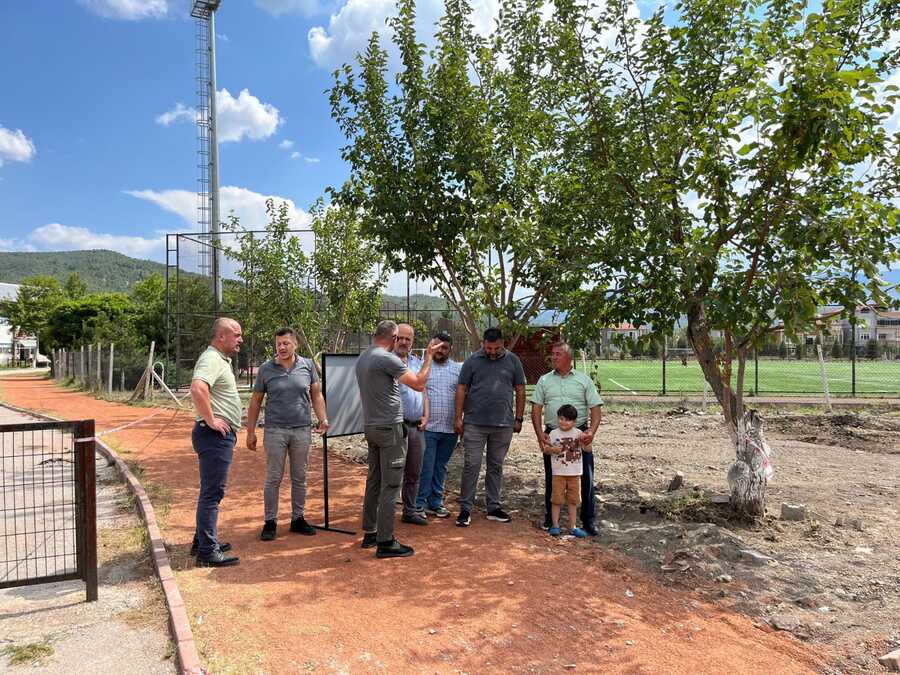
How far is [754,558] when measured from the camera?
5.23m

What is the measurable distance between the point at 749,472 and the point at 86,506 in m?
5.81

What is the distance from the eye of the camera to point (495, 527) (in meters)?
6.38

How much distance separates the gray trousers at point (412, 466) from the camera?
647cm

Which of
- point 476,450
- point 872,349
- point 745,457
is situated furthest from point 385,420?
point 872,349

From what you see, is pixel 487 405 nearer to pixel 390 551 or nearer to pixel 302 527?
pixel 390 551

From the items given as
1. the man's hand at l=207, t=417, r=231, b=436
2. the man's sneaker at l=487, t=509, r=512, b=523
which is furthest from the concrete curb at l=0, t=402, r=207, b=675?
the man's sneaker at l=487, t=509, r=512, b=523

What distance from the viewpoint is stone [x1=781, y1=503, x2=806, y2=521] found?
6.32 meters

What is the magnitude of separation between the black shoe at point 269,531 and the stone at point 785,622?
4.19 m

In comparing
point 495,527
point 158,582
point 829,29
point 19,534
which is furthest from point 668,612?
point 19,534

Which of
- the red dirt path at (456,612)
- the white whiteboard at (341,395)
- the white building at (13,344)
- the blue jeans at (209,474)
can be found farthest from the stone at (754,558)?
the white building at (13,344)

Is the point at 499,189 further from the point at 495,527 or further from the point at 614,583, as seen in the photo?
the point at 614,583

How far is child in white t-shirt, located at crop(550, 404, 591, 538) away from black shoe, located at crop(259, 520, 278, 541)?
8.61ft

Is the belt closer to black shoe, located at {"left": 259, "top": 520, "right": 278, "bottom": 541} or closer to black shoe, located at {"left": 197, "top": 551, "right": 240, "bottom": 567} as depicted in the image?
black shoe, located at {"left": 259, "top": 520, "right": 278, "bottom": 541}

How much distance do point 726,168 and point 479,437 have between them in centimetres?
344
